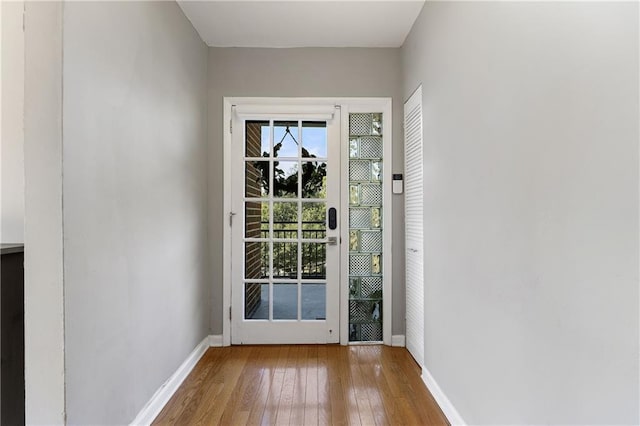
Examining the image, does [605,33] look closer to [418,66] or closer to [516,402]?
[516,402]

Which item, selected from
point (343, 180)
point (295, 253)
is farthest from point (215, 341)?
point (343, 180)

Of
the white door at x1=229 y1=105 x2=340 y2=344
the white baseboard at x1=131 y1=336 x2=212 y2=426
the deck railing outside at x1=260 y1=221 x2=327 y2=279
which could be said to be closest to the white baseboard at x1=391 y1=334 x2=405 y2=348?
the white door at x1=229 y1=105 x2=340 y2=344

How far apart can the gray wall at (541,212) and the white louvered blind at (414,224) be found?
52 cm

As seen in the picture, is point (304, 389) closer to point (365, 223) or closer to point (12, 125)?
point (365, 223)

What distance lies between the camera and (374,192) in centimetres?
301

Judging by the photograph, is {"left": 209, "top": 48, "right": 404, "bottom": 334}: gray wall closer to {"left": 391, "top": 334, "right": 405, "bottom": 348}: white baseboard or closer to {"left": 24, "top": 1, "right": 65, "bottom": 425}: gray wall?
{"left": 391, "top": 334, "right": 405, "bottom": 348}: white baseboard

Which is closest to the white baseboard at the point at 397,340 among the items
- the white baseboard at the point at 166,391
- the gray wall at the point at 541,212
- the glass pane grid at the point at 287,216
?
the glass pane grid at the point at 287,216

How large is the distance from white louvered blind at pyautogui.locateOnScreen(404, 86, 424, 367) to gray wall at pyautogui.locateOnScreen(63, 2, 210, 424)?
167 centimetres

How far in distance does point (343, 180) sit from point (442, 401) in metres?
1.77

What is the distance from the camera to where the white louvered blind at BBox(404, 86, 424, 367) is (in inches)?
98.0

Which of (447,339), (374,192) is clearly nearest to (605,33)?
(447,339)

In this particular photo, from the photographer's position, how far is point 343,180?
2998 mm

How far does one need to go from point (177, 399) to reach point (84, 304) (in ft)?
3.39

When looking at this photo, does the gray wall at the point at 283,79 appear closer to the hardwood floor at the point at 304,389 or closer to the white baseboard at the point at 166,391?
the white baseboard at the point at 166,391
